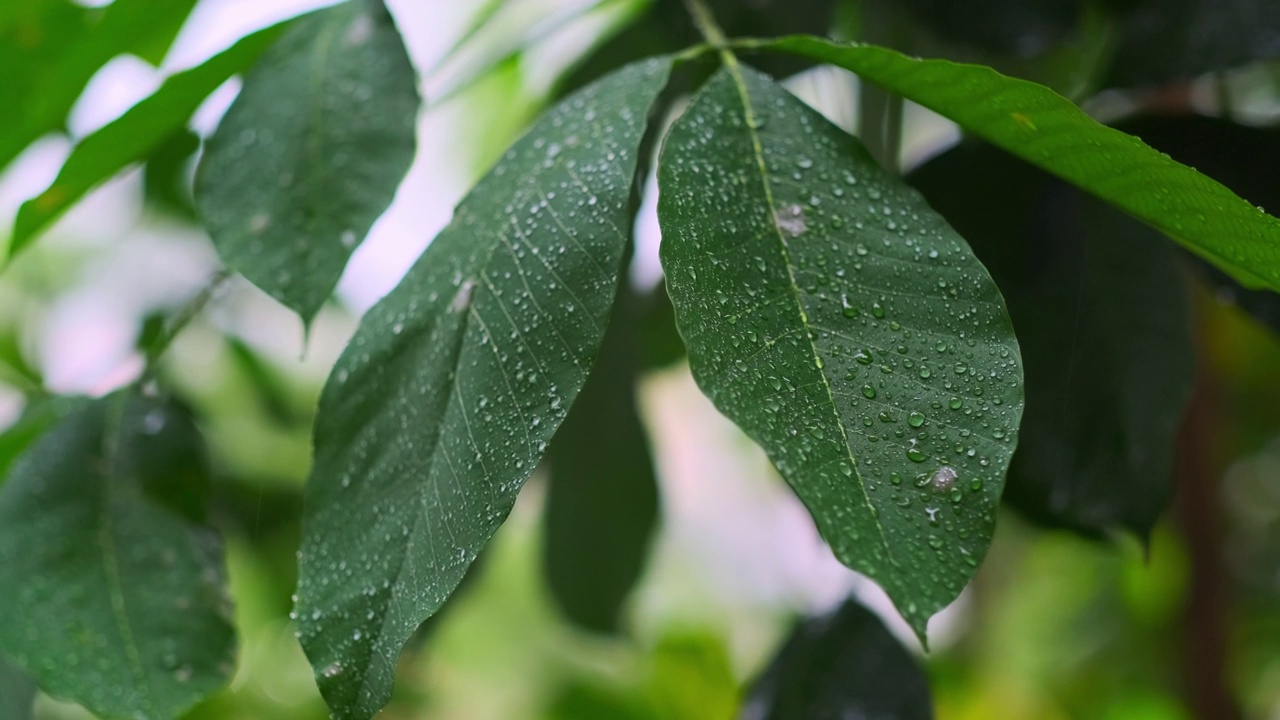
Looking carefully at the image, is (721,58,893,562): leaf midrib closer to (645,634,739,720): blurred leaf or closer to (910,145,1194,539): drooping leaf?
(910,145,1194,539): drooping leaf

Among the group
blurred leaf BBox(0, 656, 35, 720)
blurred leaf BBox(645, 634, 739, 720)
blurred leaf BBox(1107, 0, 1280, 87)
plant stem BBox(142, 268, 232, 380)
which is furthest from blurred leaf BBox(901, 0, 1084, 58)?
blurred leaf BBox(645, 634, 739, 720)

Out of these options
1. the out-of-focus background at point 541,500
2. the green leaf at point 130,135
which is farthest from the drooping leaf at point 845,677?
the green leaf at point 130,135

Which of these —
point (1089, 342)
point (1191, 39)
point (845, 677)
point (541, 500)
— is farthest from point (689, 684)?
point (1191, 39)

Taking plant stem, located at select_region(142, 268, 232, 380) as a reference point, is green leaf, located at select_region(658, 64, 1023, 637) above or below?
above

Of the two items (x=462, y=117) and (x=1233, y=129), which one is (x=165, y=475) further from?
(x=462, y=117)

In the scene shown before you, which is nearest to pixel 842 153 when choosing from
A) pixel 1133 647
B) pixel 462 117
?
pixel 462 117

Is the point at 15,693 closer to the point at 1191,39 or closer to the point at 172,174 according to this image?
the point at 172,174
